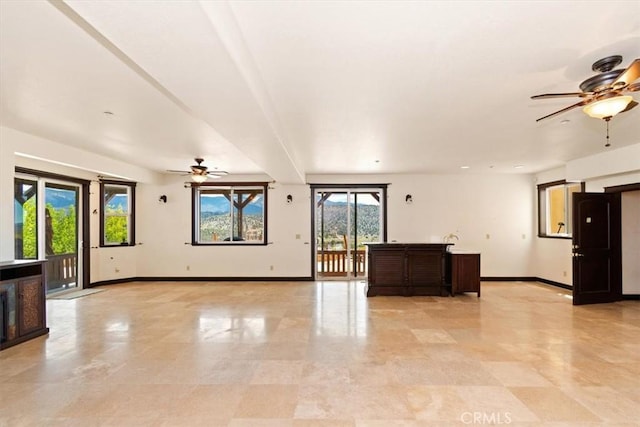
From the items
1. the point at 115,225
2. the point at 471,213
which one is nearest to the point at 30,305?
the point at 115,225

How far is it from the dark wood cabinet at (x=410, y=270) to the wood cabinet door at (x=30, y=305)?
498 cm

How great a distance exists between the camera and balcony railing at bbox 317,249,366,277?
27.7ft

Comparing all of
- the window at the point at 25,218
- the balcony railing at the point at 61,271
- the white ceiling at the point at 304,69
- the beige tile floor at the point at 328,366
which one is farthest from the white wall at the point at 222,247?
the white ceiling at the point at 304,69

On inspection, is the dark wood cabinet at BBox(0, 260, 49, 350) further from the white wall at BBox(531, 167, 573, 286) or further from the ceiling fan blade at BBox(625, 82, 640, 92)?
the white wall at BBox(531, 167, 573, 286)

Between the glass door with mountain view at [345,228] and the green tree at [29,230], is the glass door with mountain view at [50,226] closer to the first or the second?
the green tree at [29,230]

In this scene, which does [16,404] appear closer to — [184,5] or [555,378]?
[184,5]

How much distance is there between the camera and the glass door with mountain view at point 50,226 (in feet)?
19.8

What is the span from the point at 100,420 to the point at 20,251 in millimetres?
5066

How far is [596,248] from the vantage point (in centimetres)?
596

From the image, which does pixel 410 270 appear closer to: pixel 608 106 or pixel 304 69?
pixel 608 106

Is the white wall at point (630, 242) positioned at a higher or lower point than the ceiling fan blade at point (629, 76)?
lower

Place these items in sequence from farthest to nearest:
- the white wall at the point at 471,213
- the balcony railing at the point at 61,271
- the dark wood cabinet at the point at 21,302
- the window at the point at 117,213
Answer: the white wall at the point at 471,213
the window at the point at 117,213
the balcony railing at the point at 61,271
the dark wood cabinet at the point at 21,302

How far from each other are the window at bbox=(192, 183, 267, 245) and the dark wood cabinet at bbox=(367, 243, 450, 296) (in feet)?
10.6

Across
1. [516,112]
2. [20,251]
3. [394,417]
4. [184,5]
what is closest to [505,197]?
[516,112]
